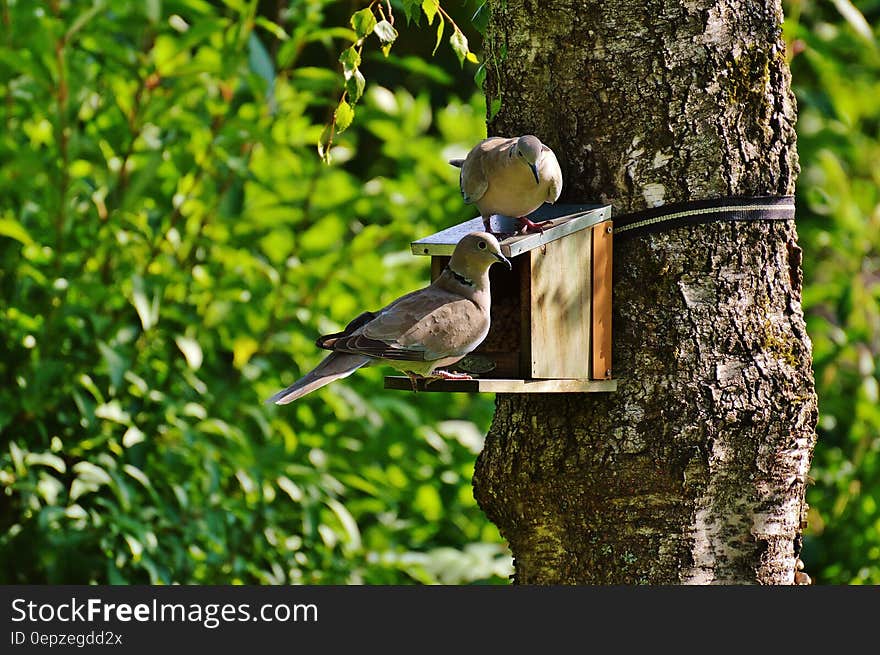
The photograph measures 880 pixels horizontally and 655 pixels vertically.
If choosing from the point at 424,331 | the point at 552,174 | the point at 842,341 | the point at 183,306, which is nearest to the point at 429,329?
the point at 424,331

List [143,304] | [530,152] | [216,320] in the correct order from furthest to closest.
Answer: [216,320] → [143,304] → [530,152]

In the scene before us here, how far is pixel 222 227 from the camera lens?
4039 mm

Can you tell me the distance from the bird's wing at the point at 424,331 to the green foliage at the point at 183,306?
1.41m

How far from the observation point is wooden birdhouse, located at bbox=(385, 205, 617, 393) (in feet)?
7.78

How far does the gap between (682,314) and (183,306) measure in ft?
6.49

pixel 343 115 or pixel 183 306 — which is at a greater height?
pixel 183 306

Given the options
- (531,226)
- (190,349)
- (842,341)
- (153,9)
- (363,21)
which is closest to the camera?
(363,21)

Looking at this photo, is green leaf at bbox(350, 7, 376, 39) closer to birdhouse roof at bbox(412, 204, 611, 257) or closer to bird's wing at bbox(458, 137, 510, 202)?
bird's wing at bbox(458, 137, 510, 202)

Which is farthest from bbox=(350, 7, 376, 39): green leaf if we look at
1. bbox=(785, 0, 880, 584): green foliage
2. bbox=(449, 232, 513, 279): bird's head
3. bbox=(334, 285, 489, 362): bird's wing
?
bbox=(785, 0, 880, 584): green foliage

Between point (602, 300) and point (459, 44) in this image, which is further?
point (602, 300)

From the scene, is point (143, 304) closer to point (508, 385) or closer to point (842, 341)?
point (508, 385)

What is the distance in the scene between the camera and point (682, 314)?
8.01ft

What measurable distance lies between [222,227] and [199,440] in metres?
0.75

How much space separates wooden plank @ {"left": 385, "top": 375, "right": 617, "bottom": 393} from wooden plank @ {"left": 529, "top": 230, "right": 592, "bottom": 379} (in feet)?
0.10
